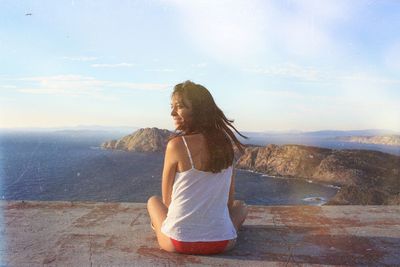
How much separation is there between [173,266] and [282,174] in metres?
84.7

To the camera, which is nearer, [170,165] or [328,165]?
[170,165]

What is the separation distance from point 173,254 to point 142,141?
425ft

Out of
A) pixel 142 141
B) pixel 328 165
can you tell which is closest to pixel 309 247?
pixel 328 165

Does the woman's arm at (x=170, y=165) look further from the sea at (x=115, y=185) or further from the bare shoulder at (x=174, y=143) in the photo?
the sea at (x=115, y=185)

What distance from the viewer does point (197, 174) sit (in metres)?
2.94

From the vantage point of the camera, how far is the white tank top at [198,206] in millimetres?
2955

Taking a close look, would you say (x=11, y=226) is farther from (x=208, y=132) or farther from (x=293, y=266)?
(x=293, y=266)

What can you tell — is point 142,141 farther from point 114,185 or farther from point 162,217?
point 162,217

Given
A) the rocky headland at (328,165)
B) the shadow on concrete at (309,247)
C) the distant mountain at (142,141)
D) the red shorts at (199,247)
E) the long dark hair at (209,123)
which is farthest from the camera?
the distant mountain at (142,141)

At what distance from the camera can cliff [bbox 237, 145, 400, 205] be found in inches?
3157

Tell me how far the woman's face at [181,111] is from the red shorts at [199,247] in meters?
0.79

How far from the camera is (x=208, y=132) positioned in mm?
2916

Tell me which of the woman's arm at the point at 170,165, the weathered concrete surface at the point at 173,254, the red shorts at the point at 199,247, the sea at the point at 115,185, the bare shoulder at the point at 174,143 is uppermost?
the bare shoulder at the point at 174,143

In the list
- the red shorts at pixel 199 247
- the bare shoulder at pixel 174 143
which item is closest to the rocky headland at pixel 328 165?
the red shorts at pixel 199 247
